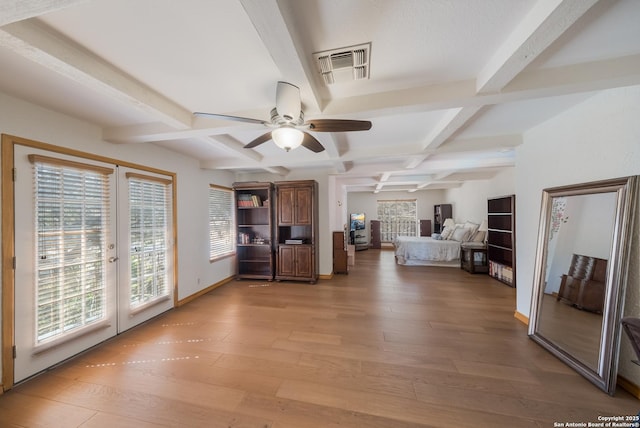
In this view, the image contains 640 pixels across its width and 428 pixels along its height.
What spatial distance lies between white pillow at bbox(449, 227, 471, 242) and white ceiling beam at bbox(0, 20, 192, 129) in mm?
6774

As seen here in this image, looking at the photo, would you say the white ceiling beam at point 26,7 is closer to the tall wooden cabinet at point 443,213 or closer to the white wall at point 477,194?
the white wall at point 477,194

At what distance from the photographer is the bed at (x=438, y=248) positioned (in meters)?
5.71

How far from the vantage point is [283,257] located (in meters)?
4.66

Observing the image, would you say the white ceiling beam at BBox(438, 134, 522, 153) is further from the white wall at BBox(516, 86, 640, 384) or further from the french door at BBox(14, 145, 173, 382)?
the french door at BBox(14, 145, 173, 382)

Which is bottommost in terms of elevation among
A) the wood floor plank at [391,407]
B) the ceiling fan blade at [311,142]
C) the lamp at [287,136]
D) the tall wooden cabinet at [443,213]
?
the wood floor plank at [391,407]

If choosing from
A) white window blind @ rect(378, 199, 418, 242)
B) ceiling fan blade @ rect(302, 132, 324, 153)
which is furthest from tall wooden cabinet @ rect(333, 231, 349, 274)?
white window blind @ rect(378, 199, 418, 242)

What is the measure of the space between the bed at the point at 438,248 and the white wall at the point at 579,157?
2839 millimetres

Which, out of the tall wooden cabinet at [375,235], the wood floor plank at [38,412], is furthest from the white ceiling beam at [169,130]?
the tall wooden cabinet at [375,235]

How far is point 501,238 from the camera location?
486 centimetres

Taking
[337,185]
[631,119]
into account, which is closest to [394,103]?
[631,119]

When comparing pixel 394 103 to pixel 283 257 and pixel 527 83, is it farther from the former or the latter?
pixel 283 257

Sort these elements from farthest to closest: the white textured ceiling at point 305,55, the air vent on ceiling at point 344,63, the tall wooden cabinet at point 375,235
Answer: the tall wooden cabinet at point 375,235 < the air vent on ceiling at point 344,63 < the white textured ceiling at point 305,55

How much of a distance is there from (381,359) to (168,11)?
9.81 feet

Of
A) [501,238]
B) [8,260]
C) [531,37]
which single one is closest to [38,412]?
[8,260]
